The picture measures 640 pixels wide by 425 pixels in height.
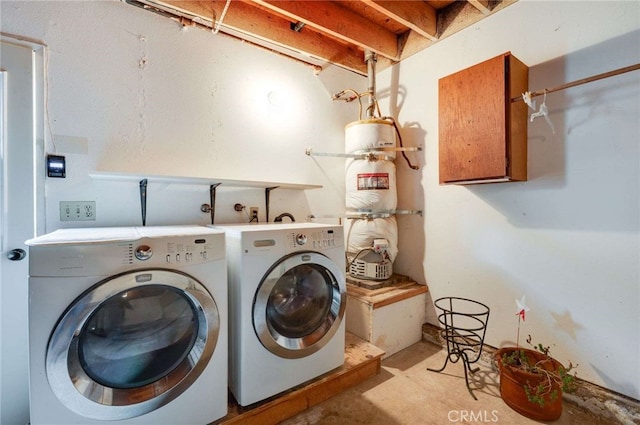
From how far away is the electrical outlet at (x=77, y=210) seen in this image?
1461 millimetres

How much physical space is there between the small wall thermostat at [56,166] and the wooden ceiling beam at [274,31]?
1108 millimetres

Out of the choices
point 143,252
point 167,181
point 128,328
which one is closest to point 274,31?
point 167,181

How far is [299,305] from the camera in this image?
61.8 inches

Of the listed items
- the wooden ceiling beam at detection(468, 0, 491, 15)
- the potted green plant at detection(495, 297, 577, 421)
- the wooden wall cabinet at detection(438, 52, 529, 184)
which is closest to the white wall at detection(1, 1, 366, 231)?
the wooden wall cabinet at detection(438, 52, 529, 184)

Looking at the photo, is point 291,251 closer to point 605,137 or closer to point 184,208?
point 184,208

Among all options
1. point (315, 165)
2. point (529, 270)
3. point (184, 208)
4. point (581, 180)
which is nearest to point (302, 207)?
point (315, 165)

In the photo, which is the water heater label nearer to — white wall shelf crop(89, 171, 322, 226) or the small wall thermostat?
white wall shelf crop(89, 171, 322, 226)

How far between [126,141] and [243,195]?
Result: 785 millimetres

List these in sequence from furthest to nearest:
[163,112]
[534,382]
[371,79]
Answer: [371,79] → [163,112] → [534,382]

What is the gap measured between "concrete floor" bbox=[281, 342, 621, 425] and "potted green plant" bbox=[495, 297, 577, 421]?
56 mm

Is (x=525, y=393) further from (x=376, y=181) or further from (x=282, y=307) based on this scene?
(x=376, y=181)

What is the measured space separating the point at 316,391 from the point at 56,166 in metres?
1.85

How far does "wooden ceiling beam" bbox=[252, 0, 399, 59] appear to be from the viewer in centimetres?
186

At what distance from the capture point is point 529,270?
1731 millimetres
